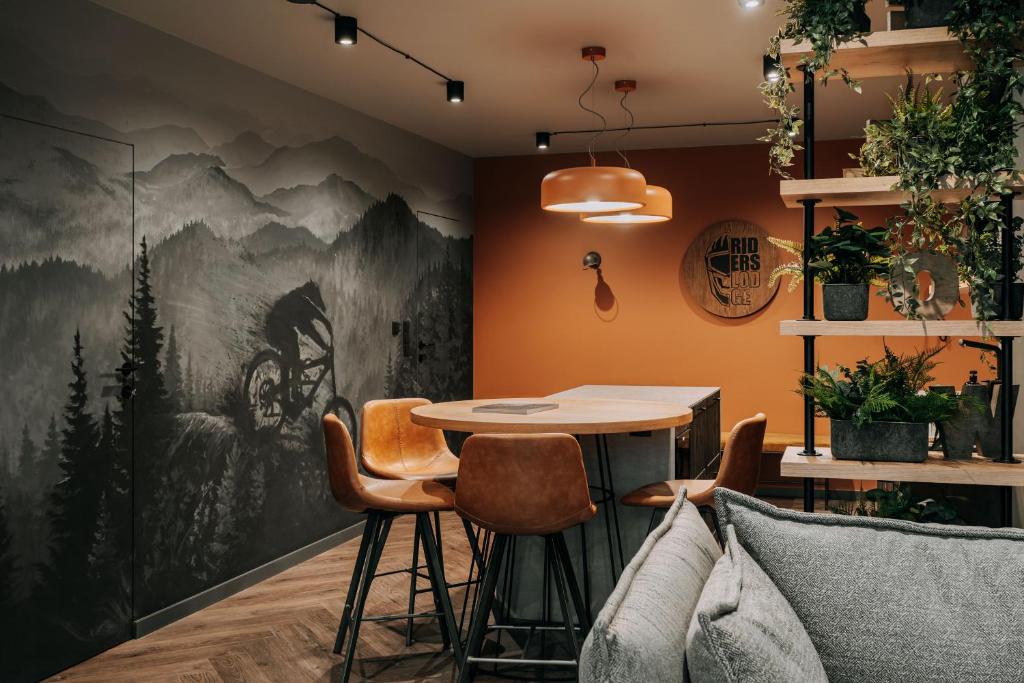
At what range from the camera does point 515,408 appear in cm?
342

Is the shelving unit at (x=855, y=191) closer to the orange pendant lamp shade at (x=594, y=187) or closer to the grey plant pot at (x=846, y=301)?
the grey plant pot at (x=846, y=301)

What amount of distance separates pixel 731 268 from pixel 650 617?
5801mm

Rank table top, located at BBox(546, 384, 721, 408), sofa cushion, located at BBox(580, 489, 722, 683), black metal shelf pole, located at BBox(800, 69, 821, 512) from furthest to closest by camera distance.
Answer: table top, located at BBox(546, 384, 721, 408) → black metal shelf pole, located at BBox(800, 69, 821, 512) → sofa cushion, located at BBox(580, 489, 722, 683)

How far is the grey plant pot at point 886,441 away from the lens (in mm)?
2309

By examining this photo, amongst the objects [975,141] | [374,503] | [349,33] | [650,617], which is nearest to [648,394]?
[374,503]

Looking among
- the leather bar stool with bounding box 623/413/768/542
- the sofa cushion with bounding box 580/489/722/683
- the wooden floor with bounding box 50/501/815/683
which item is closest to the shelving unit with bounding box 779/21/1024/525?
the leather bar stool with bounding box 623/413/768/542

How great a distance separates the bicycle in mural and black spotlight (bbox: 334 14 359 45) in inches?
59.2

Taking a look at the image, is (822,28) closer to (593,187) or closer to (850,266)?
(850,266)

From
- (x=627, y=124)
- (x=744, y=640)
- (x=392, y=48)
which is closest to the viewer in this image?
(x=744, y=640)

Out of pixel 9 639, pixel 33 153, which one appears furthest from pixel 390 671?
pixel 33 153

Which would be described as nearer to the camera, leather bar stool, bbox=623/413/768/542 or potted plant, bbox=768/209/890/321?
potted plant, bbox=768/209/890/321

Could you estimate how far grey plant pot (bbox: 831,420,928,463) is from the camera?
231 cm

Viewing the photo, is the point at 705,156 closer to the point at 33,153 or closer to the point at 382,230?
the point at 382,230

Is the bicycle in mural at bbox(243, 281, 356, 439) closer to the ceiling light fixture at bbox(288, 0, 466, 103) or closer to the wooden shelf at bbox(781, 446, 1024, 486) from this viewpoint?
the ceiling light fixture at bbox(288, 0, 466, 103)
